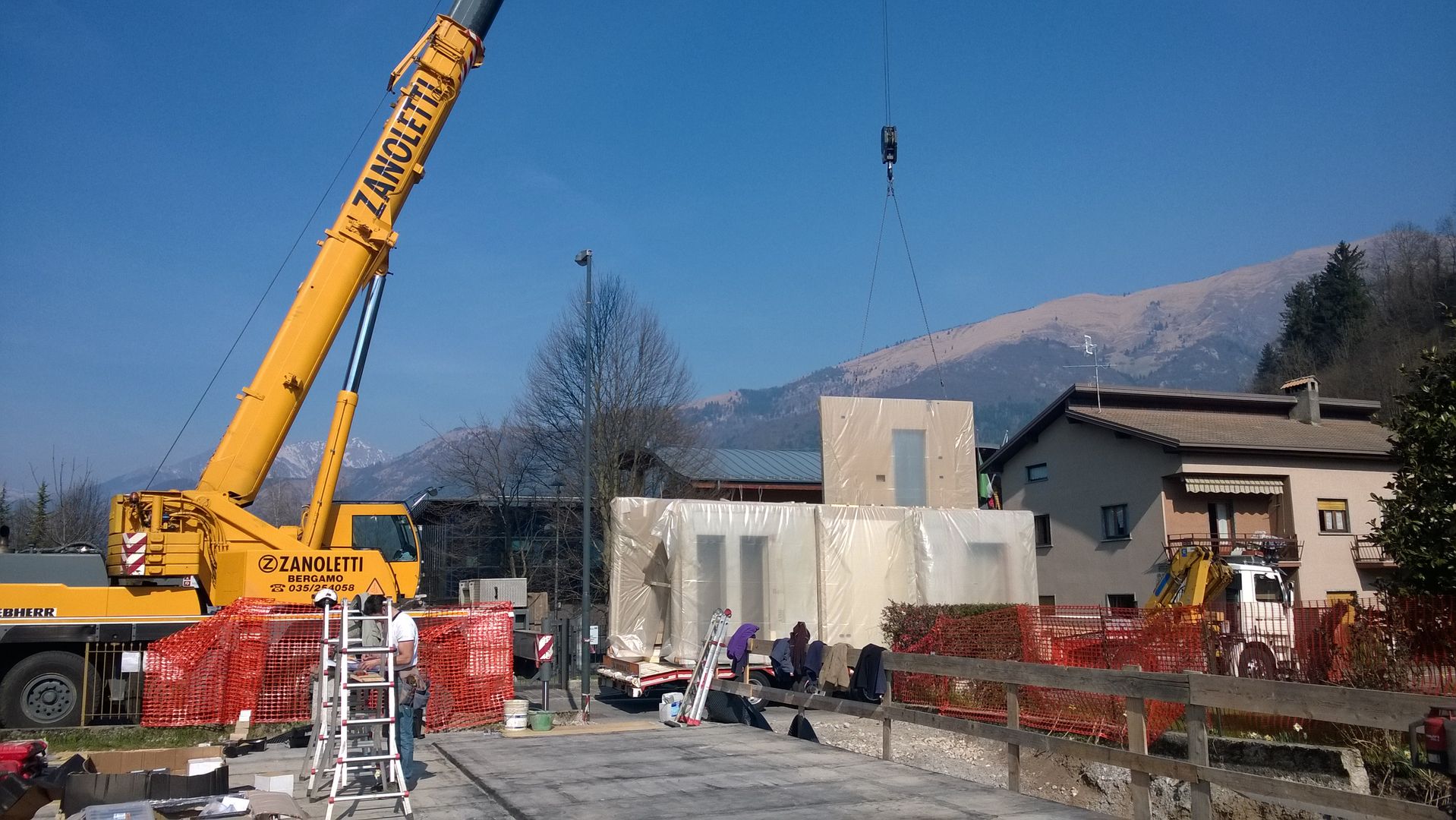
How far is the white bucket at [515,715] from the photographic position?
13.1 m

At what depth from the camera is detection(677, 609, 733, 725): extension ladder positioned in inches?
531

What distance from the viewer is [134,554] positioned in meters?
14.6

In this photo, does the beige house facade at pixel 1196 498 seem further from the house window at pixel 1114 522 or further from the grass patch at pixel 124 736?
the grass patch at pixel 124 736

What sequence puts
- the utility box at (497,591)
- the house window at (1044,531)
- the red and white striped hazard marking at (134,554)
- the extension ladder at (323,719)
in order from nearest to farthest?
the extension ladder at (323,719) < the red and white striped hazard marking at (134,554) < the utility box at (497,591) < the house window at (1044,531)

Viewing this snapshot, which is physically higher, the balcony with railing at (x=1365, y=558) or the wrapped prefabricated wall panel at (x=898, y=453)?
the wrapped prefabricated wall panel at (x=898, y=453)

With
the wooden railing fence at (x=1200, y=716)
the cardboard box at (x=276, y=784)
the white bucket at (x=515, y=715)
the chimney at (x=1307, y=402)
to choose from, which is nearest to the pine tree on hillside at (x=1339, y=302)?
the chimney at (x=1307, y=402)

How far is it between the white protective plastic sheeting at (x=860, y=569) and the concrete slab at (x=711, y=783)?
8.27 meters

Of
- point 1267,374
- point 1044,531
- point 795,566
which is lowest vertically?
point 795,566

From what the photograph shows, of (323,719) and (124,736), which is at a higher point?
(323,719)

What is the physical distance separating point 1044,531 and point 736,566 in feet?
67.5

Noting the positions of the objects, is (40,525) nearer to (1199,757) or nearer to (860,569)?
(860,569)

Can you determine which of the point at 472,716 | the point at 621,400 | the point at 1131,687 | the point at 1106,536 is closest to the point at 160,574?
the point at 472,716

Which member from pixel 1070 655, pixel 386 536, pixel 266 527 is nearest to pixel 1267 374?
pixel 1070 655

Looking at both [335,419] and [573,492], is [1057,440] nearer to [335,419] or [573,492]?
[573,492]
